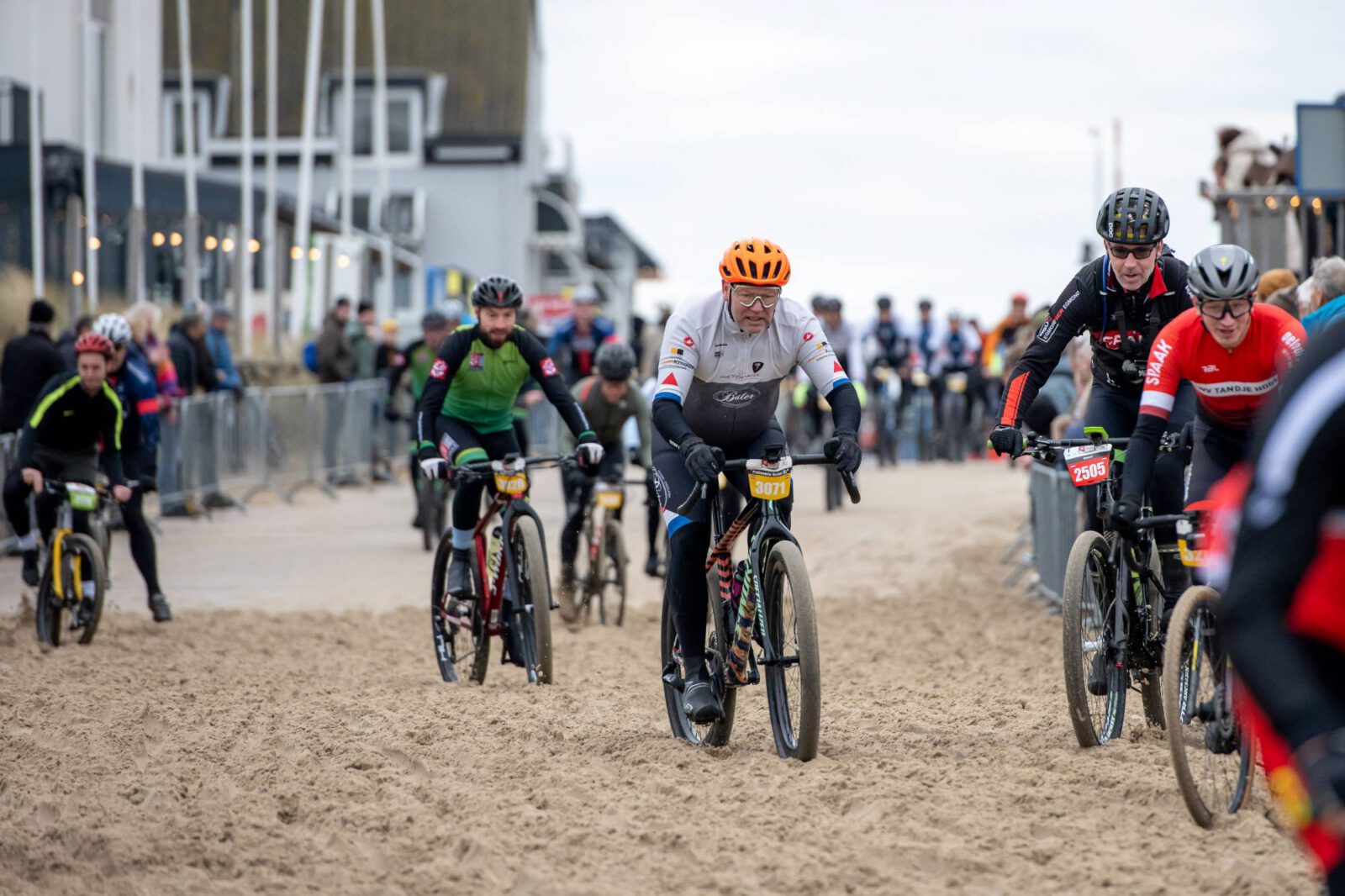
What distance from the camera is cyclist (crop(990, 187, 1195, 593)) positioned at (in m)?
7.46

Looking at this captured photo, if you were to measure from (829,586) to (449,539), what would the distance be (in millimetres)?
5559

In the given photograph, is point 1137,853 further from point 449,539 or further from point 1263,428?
point 449,539

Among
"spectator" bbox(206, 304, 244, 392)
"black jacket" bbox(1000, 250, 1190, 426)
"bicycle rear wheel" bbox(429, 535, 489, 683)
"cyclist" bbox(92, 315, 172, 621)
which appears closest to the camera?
"black jacket" bbox(1000, 250, 1190, 426)

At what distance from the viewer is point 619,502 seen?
40.8 ft

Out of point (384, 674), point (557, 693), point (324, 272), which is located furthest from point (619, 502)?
point (324, 272)

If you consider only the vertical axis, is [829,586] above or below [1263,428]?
below

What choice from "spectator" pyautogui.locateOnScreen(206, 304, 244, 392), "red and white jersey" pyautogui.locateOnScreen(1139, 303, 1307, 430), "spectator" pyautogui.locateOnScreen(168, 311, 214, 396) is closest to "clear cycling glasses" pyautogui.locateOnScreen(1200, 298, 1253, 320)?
"red and white jersey" pyautogui.locateOnScreen(1139, 303, 1307, 430)

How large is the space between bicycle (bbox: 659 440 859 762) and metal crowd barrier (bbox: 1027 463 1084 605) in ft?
16.4

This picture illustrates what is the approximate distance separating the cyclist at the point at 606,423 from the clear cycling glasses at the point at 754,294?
546 cm

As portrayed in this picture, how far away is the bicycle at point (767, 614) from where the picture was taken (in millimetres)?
6645

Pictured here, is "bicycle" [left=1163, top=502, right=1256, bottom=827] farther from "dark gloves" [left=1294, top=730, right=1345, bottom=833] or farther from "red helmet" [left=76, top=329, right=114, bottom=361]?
"red helmet" [left=76, top=329, right=114, bottom=361]

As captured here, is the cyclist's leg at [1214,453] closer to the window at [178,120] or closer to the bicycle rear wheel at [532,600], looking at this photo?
the bicycle rear wheel at [532,600]

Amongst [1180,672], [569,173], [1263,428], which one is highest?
[569,173]

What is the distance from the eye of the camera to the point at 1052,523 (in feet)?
41.7
